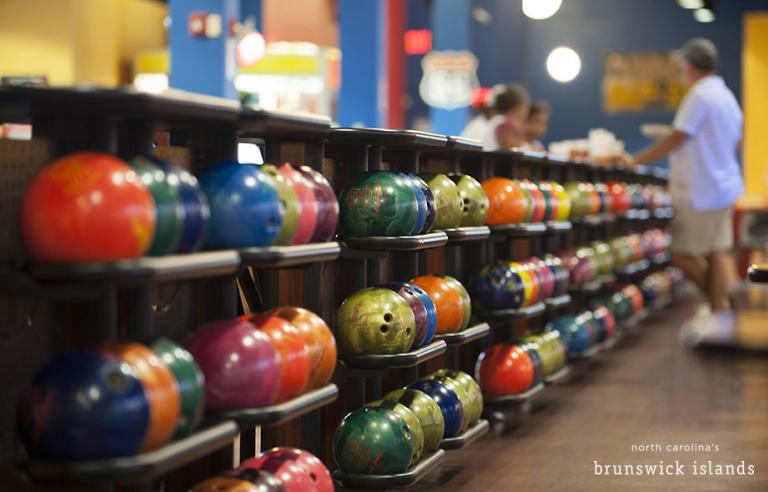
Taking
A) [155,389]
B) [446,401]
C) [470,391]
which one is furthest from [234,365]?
[470,391]

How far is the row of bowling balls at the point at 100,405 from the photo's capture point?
2.36 m

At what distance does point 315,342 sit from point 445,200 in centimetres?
137

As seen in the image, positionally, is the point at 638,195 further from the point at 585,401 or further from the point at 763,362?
the point at 585,401

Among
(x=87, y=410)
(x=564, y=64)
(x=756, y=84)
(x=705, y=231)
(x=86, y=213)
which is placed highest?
(x=564, y=64)

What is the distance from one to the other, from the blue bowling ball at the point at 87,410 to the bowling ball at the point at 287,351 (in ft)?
2.10

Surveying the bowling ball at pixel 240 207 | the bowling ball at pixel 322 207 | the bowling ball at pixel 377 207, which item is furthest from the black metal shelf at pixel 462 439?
the bowling ball at pixel 240 207

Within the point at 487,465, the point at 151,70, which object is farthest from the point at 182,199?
the point at 151,70

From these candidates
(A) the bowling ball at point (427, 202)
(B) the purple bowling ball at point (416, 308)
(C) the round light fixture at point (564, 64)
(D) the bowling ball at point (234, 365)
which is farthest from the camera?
(C) the round light fixture at point (564, 64)

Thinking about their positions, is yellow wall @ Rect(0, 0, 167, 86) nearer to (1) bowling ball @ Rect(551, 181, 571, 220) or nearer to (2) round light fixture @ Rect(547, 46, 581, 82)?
(2) round light fixture @ Rect(547, 46, 581, 82)

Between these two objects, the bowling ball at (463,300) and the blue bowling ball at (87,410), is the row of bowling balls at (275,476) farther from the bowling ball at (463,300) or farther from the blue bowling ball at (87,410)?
the bowling ball at (463,300)

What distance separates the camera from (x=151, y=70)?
14172mm

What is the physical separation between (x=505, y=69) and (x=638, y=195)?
22.5 ft

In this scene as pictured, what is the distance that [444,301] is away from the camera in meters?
4.42

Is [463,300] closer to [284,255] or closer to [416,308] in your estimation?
[416,308]
